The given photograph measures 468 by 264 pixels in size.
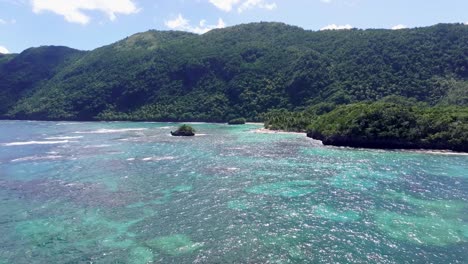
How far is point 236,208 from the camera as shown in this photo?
52.4 meters

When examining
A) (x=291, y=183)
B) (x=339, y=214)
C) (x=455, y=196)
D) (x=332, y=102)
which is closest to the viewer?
(x=339, y=214)

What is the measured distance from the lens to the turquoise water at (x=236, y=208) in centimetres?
3922

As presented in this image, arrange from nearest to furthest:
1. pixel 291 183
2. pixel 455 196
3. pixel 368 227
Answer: pixel 368 227
pixel 455 196
pixel 291 183

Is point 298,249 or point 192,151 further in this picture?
point 192,151

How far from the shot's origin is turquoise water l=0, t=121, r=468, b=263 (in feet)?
129

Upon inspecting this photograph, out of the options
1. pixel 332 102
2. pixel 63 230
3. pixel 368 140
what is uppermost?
pixel 332 102

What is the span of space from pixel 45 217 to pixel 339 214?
3946 centimetres

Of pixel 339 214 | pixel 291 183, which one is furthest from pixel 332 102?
pixel 339 214

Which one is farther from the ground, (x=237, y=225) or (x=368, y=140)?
(x=368, y=140)

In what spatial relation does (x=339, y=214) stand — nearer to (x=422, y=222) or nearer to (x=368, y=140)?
(x=422, y=222)

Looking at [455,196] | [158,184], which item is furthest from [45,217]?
[455,196]

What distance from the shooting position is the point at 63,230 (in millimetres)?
45719

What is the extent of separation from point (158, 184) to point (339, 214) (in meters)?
32.2

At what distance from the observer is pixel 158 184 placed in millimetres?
66438
